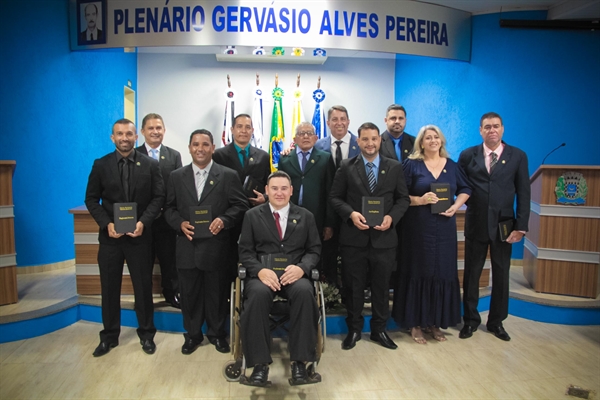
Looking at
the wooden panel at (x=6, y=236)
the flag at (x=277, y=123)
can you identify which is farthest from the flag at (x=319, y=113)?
the wooden panel at (x=6, y=236)

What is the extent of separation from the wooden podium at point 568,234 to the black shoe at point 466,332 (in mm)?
1039

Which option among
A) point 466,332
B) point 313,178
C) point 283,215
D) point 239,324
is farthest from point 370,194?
point 466,332

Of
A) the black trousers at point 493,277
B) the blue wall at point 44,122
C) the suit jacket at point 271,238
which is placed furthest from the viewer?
the blue wall at point 44,122

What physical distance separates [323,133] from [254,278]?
14.4 feet

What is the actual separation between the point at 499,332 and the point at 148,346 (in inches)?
106

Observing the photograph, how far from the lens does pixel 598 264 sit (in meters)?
3.87

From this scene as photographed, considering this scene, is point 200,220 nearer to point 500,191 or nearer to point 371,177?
point 371,177

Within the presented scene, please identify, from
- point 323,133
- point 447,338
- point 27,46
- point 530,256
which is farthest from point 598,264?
point 27,46

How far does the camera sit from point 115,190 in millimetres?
3023

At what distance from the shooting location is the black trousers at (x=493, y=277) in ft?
11.3

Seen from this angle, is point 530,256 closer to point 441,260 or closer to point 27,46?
point 441,260

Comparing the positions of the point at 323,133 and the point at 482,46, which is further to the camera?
the point at 323,133

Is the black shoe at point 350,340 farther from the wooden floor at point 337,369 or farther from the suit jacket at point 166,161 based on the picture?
the suit jacket at point 166,161

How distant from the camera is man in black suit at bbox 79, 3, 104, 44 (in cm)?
400
